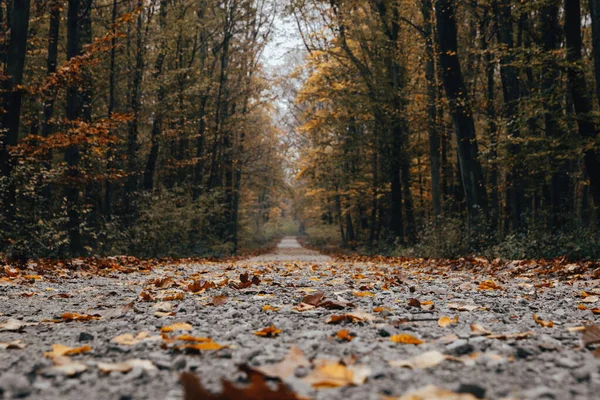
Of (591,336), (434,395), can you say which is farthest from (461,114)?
(434,395)

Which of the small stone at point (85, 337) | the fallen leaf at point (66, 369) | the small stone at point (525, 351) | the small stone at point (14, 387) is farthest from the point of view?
the small stone at point (85, 337)

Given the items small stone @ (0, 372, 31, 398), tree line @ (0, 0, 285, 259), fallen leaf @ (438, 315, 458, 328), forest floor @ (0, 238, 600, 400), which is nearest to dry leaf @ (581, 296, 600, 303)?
forest floor @ (0, 238, 600, 400)

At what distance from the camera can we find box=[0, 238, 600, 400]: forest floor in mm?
1541

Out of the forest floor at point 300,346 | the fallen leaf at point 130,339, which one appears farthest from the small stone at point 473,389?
the fallen leaf at point 130,339

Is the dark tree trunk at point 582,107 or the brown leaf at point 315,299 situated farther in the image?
the dark tree trunk at point 582,107

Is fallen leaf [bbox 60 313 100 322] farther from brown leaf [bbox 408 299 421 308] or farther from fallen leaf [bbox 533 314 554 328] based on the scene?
fallen leaf [bbox 533 314 554 328]

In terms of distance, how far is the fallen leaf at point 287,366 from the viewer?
1596mm

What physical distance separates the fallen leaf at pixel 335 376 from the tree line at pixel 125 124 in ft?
25.4

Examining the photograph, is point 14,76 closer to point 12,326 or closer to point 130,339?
point 12,326

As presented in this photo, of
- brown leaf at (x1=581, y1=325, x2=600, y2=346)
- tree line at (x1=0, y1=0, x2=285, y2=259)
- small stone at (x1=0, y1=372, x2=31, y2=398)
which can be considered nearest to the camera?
small stone at (x1=0, y1=372, x2=31, y2=398)

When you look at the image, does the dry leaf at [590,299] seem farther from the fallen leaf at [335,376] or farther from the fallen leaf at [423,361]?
the fallen leaf at [335,376]

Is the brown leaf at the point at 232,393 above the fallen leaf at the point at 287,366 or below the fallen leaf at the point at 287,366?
above

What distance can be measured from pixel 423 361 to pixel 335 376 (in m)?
0.47

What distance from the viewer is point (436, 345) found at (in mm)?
2180
